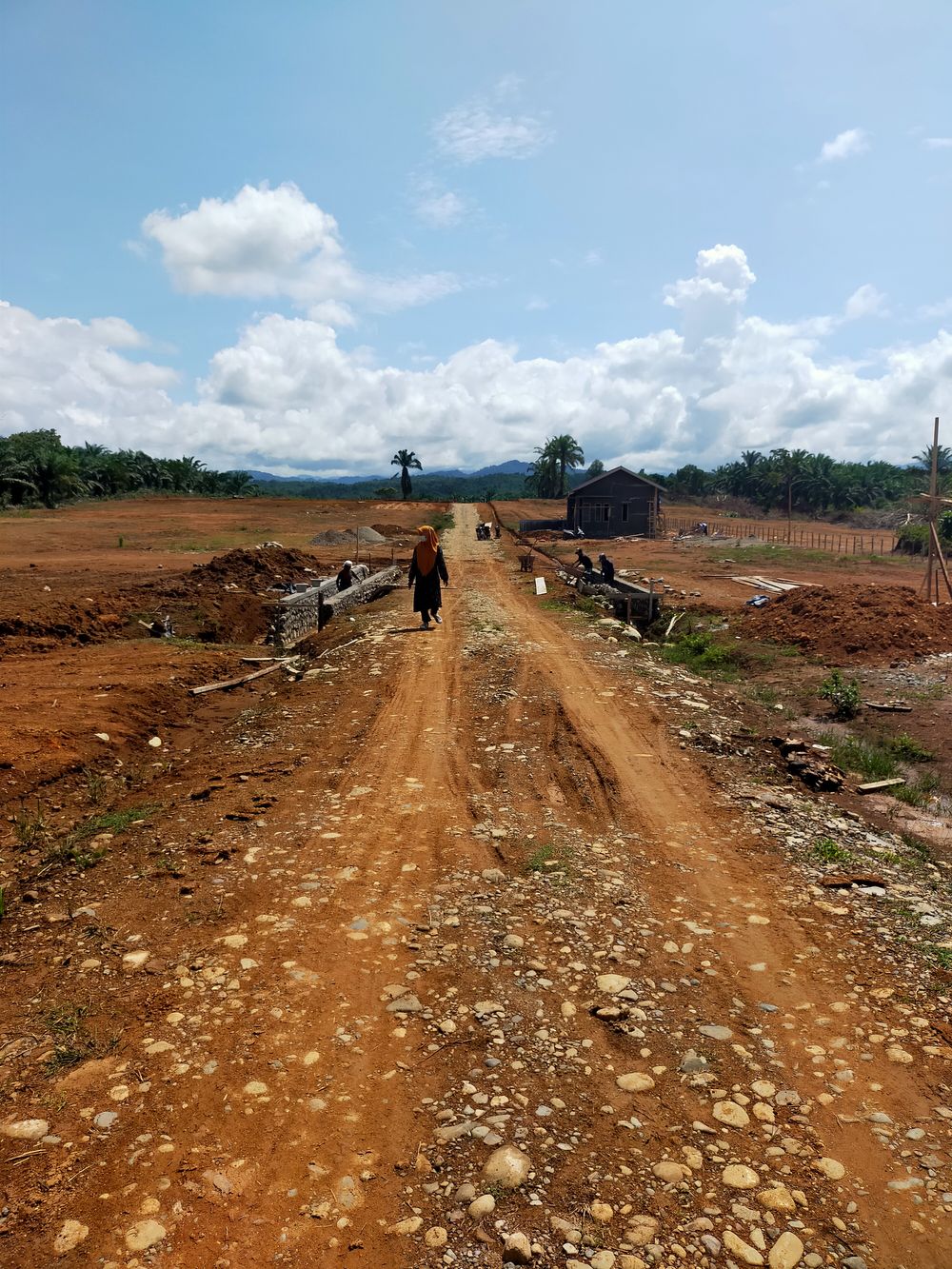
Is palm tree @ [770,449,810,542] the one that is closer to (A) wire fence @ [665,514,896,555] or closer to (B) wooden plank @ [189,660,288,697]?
(A) wire fence @ [665,514,896,555]

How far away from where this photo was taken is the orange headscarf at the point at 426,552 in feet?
44.2

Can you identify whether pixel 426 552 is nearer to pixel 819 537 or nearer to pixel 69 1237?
pixel 69 1237

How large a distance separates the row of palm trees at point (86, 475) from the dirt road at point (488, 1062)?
5679cm

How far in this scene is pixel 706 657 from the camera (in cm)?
1450

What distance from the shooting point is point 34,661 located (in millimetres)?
12242

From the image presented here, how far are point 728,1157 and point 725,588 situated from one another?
2298cm

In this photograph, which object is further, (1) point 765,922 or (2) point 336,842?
(2) point 336,842

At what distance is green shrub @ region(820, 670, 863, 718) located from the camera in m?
10.7

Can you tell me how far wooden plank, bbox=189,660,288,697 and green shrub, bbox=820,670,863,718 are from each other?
8.96 m

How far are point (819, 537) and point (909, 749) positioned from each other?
159 ft

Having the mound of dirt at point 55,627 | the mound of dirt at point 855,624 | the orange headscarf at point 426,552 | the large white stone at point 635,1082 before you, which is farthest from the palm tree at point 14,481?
the large white stone at point 635,1082

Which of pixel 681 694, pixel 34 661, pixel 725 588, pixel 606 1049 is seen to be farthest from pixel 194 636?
pixel 725 588

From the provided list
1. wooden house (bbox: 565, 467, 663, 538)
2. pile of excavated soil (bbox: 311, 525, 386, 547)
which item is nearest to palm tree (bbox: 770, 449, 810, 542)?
wooden house (bbox: 565, 467, 663, 538)

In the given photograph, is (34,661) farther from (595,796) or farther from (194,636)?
(595,796)
